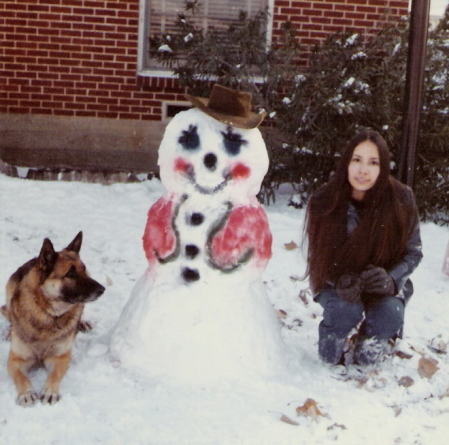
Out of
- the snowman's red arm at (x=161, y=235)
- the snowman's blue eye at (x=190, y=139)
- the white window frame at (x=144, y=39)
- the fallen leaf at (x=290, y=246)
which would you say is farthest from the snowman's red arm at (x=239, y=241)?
the white window frame at (x=144, y=39)

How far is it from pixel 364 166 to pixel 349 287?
71 cm

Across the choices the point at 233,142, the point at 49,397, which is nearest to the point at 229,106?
the point at 233,142

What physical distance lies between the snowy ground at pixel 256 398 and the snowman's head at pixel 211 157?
1091 millimetres

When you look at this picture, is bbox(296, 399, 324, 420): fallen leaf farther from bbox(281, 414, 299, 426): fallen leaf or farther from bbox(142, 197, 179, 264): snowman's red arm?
bbox(142, 197, 179, 264): snowman's red arm

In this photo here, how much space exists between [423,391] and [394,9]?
586cm

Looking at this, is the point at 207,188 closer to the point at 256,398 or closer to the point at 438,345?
the point at 256,398

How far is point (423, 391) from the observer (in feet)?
12.1

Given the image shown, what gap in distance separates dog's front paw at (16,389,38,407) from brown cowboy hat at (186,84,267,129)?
5.74ft

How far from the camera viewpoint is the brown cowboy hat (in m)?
3.47

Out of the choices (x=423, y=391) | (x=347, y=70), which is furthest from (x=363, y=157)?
(x=347, y=70)

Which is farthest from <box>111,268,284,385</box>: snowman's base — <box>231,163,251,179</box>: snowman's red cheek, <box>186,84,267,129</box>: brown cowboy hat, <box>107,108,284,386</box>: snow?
<box>186,84,267,129</box>: brown cowboy hat

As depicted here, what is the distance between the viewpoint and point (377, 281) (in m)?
3.64

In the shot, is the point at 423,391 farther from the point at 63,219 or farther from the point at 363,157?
the point at 63,219

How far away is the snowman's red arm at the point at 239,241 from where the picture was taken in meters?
3.49
